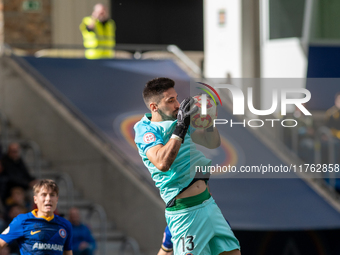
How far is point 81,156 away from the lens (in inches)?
524

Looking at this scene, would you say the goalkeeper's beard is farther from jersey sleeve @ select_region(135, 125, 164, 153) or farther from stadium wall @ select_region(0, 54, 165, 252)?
stadium wall @ select_region(0, 54, 165, 252)

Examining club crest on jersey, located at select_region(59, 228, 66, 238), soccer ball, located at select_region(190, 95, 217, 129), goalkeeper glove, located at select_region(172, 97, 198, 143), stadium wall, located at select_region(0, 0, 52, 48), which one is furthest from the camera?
stadium wall, located at select_region(0, 0, 52, 48)

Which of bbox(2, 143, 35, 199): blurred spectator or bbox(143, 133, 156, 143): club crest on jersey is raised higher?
bbox(143, 133, 156, 143): club crest on jersey

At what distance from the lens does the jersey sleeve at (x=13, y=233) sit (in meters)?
5.97

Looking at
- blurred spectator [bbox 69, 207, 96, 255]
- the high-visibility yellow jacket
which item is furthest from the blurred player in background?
the high-visibility yellow jacket

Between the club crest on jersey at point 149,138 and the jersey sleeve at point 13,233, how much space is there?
5.60 feet

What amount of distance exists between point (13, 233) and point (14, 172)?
5.37 metres

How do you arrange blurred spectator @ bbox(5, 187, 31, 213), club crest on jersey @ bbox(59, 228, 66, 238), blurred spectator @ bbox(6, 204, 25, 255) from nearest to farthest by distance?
club crest on jersey @ bbox(59, 228, 66, 238) < blurred spectator @ bbox(6, 204, 25, 255) < blurred spectator @ bbox(5, 187, 31, 213)

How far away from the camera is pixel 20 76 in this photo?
572 inches

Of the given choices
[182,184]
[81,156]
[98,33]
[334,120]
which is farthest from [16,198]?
[98,33]

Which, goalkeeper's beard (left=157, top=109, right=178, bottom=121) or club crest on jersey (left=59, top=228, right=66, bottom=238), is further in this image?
club crest on jersey (left=59, top=228, right=66, bottom=238)

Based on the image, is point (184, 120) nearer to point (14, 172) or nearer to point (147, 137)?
point (147, 137)

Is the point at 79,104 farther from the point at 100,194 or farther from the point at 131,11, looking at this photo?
the point at 131,11

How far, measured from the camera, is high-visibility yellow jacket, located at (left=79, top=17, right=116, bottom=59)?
1692 cm
